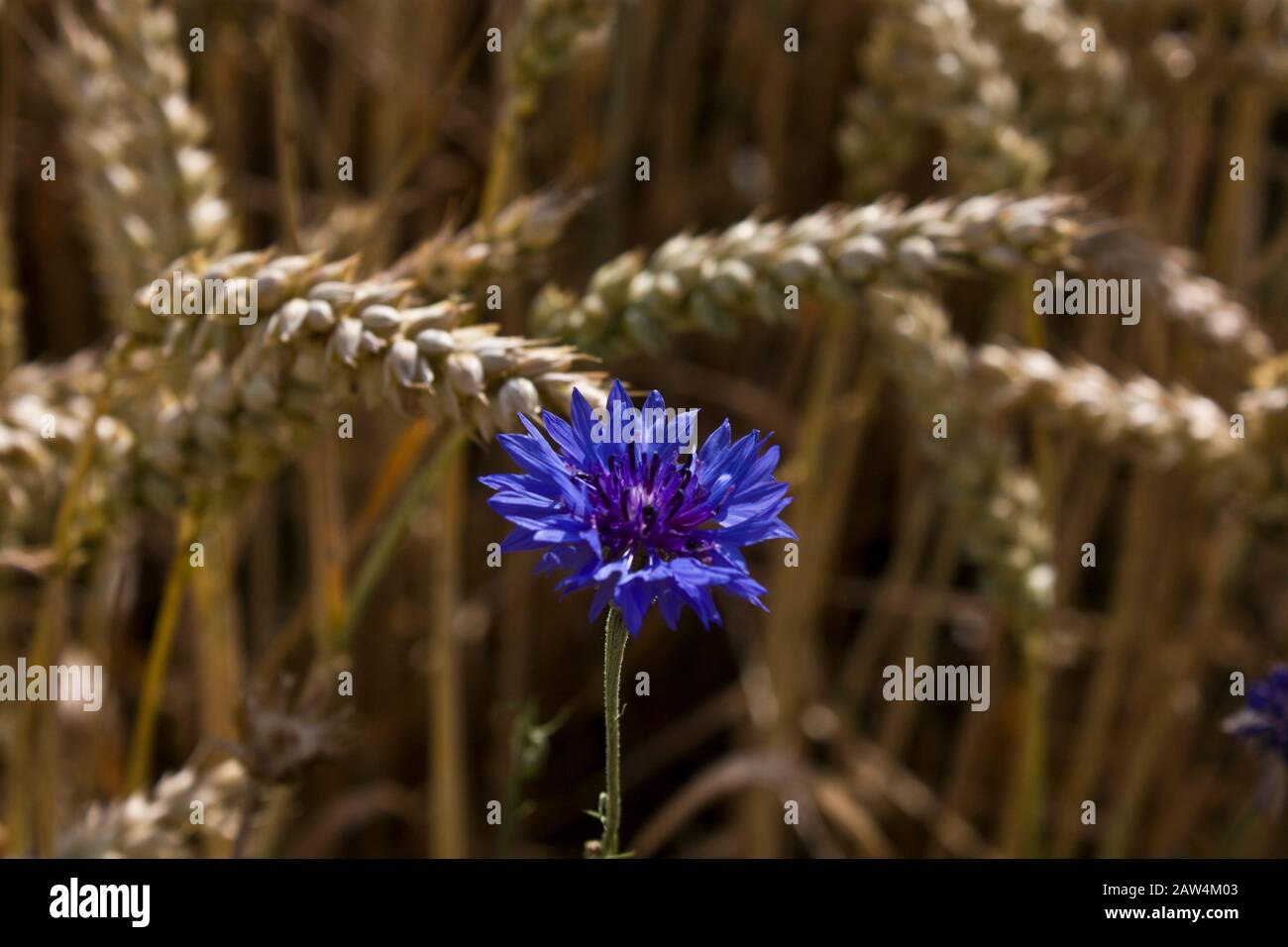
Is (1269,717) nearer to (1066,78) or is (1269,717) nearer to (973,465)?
(973,465)

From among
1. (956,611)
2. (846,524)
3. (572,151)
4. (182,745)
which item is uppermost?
(572,151)

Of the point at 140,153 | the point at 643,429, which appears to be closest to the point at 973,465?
the point at 643,429

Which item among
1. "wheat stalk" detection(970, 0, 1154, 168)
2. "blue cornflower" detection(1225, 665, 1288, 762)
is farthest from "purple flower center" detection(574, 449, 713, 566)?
"wheat stalk" detection(970, 0, 1154, 168)

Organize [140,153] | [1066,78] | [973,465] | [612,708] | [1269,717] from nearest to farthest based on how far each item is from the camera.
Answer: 1. [612,708]
2. [1269,717]
3. [140,153]
4. [973,465]
5. [1066,78]

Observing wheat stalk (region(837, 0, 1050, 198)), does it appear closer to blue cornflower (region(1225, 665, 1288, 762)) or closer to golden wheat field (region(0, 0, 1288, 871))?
golden wheat field (region(0, 0, 1288, 871))

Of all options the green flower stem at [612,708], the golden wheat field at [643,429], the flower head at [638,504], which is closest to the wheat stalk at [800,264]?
the golden wheat field at [643,429]
